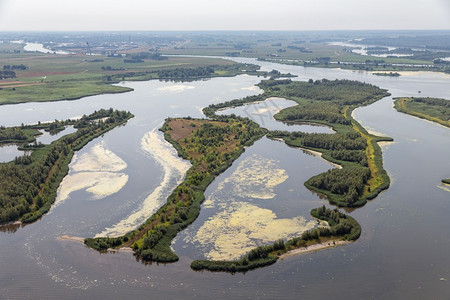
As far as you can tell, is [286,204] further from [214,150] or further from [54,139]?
[54,139]

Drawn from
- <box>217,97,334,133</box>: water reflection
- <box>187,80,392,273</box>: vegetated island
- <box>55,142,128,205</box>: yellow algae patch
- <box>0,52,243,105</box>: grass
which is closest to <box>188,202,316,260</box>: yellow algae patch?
<box>187,80,392,273</box>: vegetated island

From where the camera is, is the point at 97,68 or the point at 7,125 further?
the point at 97,68

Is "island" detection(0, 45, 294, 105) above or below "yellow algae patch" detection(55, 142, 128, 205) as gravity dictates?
above

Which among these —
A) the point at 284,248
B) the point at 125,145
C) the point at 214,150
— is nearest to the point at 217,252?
the point at 284,248

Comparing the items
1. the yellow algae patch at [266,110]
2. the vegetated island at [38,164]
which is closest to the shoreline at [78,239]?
the vegetated island at [38,164]

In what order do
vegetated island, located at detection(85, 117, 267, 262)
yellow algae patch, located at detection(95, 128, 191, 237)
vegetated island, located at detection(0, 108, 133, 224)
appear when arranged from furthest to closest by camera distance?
vegetated island, located at detection(0, 108, 133, 224), yellow algae patch, located at detection(95, 128, 191, 237), vegetated island, located at detection(85, 117, 267, 262)

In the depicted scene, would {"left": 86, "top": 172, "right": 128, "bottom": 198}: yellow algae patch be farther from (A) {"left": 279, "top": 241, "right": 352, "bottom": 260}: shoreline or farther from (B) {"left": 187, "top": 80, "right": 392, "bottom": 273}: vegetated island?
(A) {"left": 279, "top": 241, "right": 352, "bottom": 260}: shoreline

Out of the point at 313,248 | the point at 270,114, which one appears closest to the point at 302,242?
the point at 313,248
